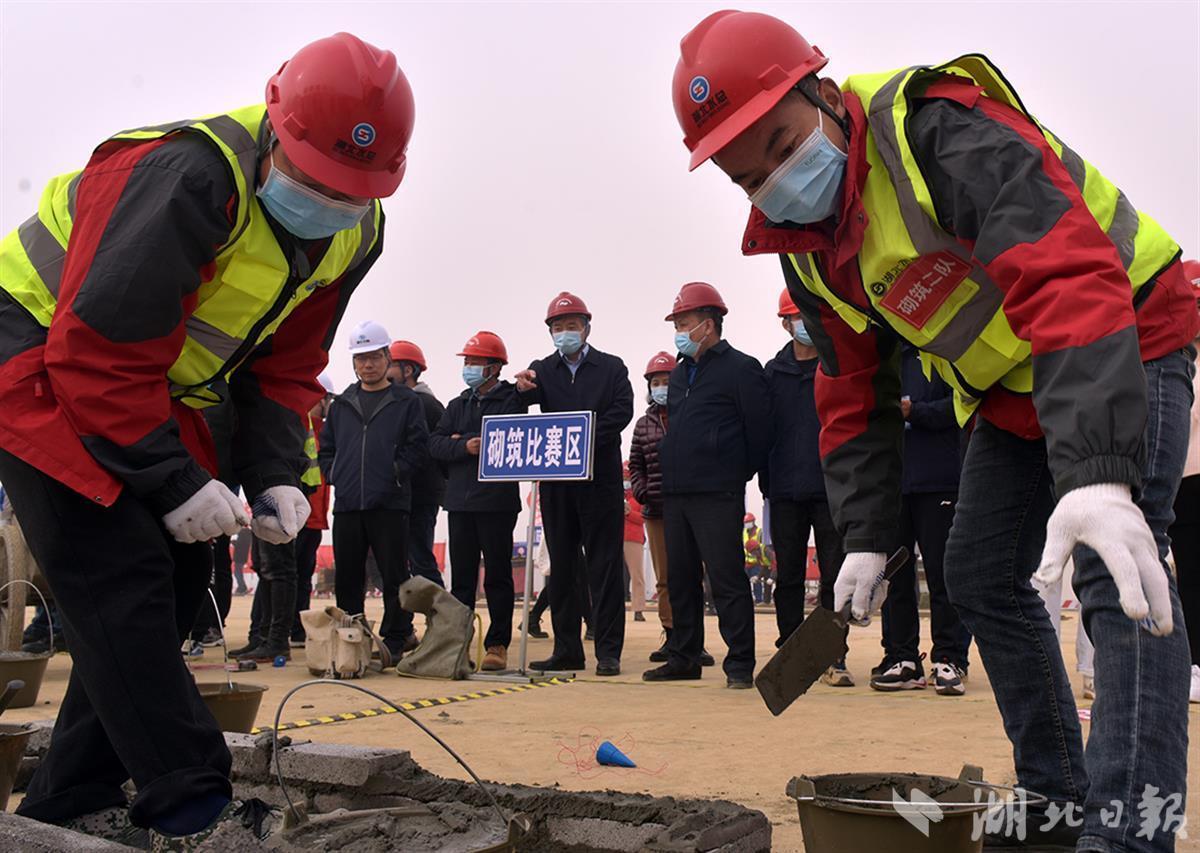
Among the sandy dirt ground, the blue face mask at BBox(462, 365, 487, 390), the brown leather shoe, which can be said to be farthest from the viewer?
the blue face mask at BBox(462, 365, 487, 390)

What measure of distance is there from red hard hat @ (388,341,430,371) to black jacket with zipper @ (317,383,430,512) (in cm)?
289

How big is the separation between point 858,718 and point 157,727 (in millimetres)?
3534

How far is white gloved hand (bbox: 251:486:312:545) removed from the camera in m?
3.01

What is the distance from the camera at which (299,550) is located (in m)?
8.77

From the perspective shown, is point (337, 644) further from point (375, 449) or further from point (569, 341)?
point (569, 341)

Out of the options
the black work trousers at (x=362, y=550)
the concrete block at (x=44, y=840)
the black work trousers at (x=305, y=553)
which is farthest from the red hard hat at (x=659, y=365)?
the concrete block at (x=44, y=840)

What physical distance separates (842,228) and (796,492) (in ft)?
13.6

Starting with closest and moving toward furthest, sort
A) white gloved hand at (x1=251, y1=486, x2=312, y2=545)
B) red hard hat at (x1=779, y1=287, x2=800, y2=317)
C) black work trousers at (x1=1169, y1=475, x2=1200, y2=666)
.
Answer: white gloved hand at (x1=251, y1=486, x2=312, y2=545)
black work trousers at (x1=1169, y1=475, x2=1200, y2=666)
red hard hat at (x1=779, y1=287, x2=800, y2=317)

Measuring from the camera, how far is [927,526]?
6.18 m

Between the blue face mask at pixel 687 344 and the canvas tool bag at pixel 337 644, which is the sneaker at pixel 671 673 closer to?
the canvas tool bag at pixel 337 644

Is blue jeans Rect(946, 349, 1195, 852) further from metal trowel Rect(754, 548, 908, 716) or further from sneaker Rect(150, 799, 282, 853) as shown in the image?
sneaker Rect(150, 799, 282, 853)

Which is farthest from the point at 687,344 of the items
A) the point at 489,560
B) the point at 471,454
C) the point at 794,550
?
the point at 489,560

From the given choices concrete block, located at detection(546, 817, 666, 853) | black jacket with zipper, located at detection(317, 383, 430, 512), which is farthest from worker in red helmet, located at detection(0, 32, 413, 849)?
black jacket with zipper, located at detection(317, 383, 430, 512)

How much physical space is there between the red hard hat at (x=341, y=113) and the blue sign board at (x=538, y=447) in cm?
418
